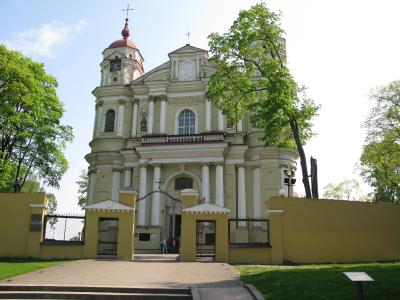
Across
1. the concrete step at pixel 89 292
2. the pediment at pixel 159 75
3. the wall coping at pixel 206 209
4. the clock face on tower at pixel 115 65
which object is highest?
the clock face on tower at pixel 115 65

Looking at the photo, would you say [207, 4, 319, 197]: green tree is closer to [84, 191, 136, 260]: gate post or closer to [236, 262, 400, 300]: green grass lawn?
[84, 191, 136, 260]: gate post

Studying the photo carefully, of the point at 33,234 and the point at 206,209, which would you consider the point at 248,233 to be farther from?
the point at 33,234

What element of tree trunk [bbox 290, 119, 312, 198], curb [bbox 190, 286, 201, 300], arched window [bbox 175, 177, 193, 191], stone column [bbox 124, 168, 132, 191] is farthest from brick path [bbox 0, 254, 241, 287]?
stone column [bbox 124, 168, 132, 191]

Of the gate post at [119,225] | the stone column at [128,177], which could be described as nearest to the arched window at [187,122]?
the stone column at [128,177]

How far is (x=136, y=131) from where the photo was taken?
33031mm

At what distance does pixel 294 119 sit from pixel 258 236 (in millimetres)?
9175

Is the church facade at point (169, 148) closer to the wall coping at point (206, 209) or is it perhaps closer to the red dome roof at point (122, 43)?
the red dome roof at point (122, 43)

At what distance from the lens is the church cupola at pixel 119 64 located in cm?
3534

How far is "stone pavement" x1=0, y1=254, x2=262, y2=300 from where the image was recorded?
1015 cm

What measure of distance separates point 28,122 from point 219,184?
1293cm

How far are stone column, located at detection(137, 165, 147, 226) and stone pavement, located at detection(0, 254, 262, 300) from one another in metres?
14.3

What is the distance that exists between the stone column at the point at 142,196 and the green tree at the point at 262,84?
366 inches

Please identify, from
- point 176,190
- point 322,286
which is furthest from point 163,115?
point 322,286

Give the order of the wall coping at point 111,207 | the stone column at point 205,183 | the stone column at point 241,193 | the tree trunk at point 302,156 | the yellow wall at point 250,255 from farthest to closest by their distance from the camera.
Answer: the stone column at point 205,183 → the stone column at point 241,193 → the tree trunk at point 302,156 → the wall coping at point 111,207 → the yellow wall at point 250,255
